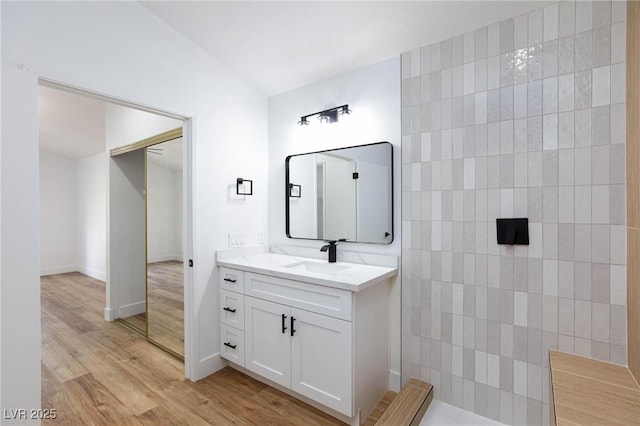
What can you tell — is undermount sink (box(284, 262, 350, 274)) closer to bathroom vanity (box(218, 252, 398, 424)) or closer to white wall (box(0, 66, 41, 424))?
bathroom vanity (box(218, 252, 398, 424))

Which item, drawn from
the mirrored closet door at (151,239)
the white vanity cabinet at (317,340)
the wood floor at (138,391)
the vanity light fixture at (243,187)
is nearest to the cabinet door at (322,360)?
the white vanity cabinet at (317,340)

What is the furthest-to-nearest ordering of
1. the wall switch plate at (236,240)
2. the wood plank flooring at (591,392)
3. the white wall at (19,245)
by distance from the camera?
the wall switch plate at (236,240)
the white wall at (19,245)
the wood plank flooring at (591,392)

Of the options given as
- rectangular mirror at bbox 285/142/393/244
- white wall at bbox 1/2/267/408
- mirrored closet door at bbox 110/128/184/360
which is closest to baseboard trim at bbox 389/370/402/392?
rectangular mirror at bbox 285/142/393/244

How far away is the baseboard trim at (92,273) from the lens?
5.46 metres

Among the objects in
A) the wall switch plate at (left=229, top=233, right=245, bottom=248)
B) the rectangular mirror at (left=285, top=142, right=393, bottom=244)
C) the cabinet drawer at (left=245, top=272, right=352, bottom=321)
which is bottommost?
the cabinet drawer at (left=245, top=272, right=352, bottom=321)

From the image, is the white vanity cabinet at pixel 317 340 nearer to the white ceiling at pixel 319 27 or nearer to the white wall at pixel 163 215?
the white wall at pixel 163 215

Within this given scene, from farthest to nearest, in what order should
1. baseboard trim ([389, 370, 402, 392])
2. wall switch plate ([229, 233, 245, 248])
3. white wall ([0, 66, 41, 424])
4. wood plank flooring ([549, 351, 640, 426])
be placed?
1. wall switch plate ([229, 233, 245, 248])
2. baseboard trim ([389, 370, 402, 392])
3. white wall ([0, 66, 41, 424])
4. wood plank flooring ([549, 351, 640, 426])

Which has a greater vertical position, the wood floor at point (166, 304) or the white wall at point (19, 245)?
the white wall at point (19, 245)

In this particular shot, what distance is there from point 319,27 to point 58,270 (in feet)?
22.8

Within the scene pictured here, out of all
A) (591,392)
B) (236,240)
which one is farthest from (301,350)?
(591,392)

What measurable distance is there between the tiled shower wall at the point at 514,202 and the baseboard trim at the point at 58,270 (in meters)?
6.93

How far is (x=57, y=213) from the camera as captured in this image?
5914 millimetres

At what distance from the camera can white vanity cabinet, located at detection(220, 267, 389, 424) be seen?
1.76 m

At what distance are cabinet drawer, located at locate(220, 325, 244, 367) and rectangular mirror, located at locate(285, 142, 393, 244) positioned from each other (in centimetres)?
94
